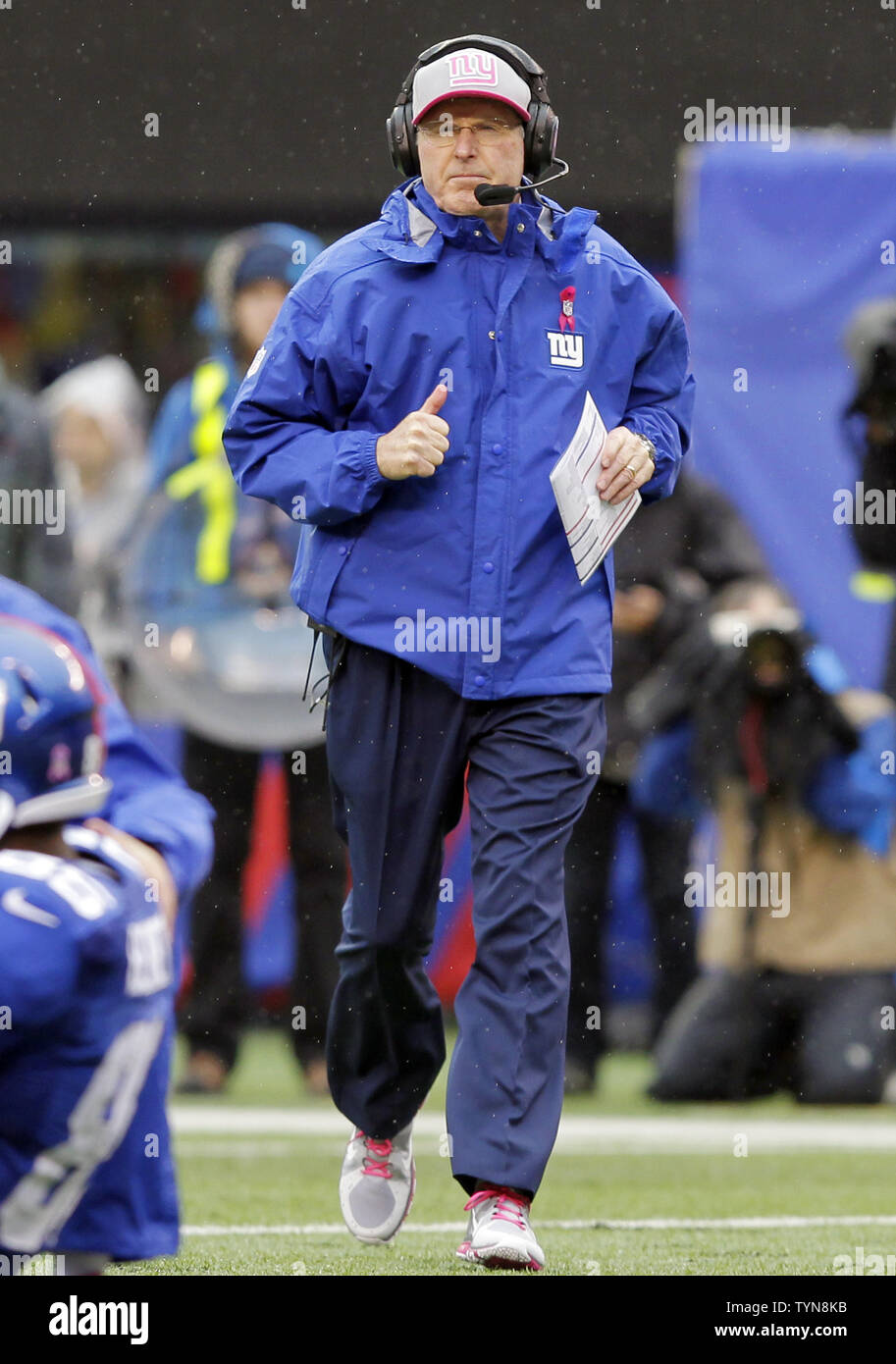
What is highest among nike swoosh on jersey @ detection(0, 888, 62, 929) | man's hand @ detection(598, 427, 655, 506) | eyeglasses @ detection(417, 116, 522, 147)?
eyeglasses @ detection(417, 116, 522, 147)

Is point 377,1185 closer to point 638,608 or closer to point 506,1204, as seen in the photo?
point 506,1204

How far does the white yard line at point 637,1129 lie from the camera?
6875 millimetres

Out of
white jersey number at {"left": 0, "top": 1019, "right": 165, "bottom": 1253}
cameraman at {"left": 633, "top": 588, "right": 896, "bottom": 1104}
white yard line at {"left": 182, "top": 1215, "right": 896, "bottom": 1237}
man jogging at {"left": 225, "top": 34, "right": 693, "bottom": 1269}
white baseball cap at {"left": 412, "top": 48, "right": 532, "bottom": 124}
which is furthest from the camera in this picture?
cameraman at {"left": 633, "top": 588, "right": 896, "bottom": 1104}

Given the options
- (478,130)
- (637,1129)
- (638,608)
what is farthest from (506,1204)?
(638,608)

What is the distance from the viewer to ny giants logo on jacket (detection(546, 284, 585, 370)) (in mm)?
4617

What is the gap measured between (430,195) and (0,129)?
17.4 feet

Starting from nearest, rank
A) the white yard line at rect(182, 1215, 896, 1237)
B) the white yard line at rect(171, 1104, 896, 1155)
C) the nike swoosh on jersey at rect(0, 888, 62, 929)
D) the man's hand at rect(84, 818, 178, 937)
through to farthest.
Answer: the nike swoosh on jersey at rect(0, 888, 62, 929) → the man's hand at rect(84, 818, 178, 937) → the white yard line at rect(182, 1215, 896, 1237) → the white yard line at rect(171, 1104, 896, 1155)

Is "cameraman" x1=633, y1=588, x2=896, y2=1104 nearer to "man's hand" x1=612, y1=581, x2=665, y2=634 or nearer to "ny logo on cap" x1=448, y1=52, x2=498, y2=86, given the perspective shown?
"man's hand" x1=612, y1=581, x2=665, y2=634

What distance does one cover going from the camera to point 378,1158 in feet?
16.0

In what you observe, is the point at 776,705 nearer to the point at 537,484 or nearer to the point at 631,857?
the point at 631,857

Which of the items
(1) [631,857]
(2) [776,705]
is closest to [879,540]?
(2) [776,705]

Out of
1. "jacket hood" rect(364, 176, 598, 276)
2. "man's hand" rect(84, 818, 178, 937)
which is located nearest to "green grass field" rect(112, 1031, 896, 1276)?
"man's hand" rect(84, 818, 178, 937)

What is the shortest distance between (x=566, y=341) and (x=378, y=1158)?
1.59m
